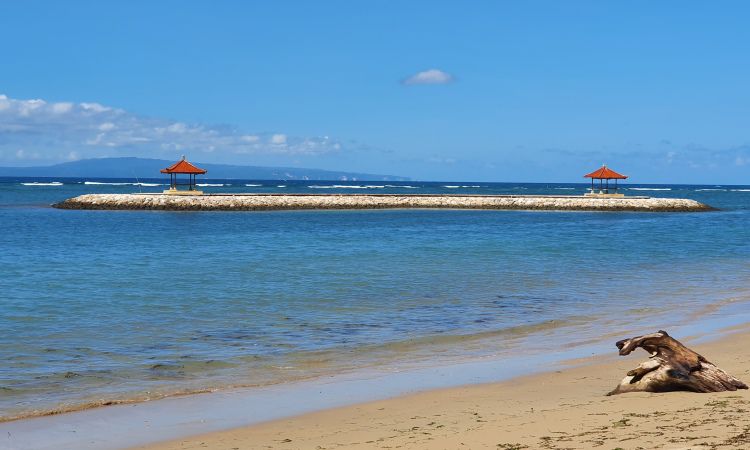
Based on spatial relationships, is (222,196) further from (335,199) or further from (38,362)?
(38,362)

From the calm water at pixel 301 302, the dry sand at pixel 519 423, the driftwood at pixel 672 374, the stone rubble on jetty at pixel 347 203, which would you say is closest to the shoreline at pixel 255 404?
the dry sand at pixel 519 423

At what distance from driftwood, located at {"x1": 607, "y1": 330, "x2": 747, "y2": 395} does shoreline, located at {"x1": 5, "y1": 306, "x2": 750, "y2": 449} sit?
1071mm

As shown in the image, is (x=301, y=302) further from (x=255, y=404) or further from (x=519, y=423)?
(x=519, y=423)

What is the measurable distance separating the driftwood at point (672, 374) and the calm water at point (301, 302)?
3.40 m

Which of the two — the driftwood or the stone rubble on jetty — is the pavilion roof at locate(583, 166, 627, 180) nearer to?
the stone rubble on jetty

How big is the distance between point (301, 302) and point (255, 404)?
320 inches

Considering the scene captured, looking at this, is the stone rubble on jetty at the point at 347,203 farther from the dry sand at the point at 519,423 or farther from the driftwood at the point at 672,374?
the driftwood at the point at 672,374

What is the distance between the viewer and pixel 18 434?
7.54m

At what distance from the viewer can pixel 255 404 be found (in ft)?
28.5

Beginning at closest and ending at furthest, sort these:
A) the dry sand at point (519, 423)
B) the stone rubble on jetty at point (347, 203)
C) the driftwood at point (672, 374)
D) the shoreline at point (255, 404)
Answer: the dry sand at point (519, 423) → the shoreline at point (255, 404) → the driftwood at point (672, 374) → the stone rubble on jetty at point (347, 203)

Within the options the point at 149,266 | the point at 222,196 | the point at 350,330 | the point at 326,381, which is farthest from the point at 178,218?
the point at 326,381

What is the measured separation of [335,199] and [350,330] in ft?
185

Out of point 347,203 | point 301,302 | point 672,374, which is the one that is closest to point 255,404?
point 672,374

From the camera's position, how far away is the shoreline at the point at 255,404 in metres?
7.46
